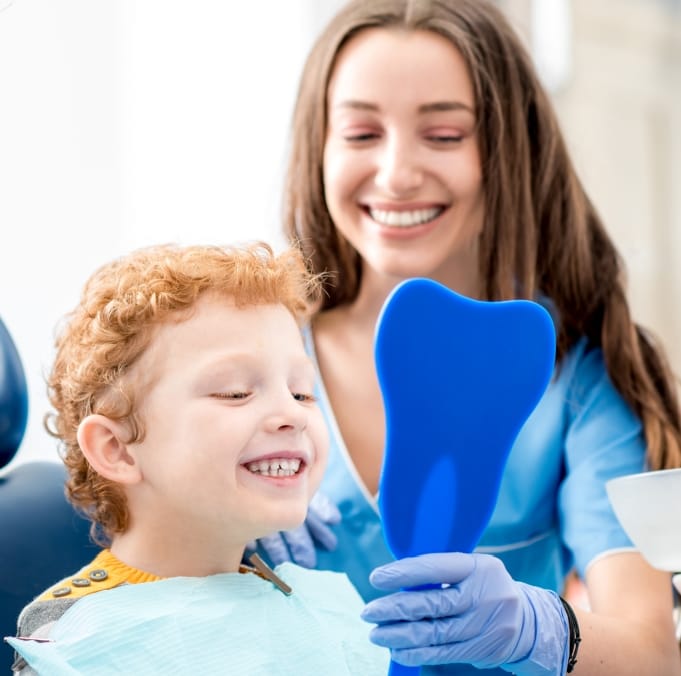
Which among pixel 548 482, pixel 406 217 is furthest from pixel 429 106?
pixel 548 482

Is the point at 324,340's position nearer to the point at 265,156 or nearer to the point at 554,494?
the point at 554,494

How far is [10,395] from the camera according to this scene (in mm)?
1279

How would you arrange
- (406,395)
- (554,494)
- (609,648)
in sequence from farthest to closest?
(554,494), (609,648), (406,395)

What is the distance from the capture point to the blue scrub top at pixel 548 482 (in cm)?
151

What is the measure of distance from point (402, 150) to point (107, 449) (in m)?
0.69

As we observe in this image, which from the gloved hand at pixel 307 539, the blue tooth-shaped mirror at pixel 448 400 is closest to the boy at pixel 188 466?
the blue tooth-shaped mirror at pixel 448 400

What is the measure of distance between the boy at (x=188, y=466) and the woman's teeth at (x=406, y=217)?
0.49 metres

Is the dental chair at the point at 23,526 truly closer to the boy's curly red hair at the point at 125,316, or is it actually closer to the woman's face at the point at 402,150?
the boy's curly red hair at the point at 125,316

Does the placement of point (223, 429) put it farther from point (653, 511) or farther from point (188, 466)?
point (653, 511)

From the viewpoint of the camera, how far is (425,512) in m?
1.01

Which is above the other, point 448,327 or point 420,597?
point 448,327

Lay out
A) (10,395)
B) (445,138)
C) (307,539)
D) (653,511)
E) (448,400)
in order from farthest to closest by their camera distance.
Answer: (445,138)
(307,539)
(10,395)
(653,511)
(448,400)

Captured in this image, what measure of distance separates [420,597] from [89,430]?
374 millimetres

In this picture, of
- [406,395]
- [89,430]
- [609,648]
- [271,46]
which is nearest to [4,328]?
[89,430]
